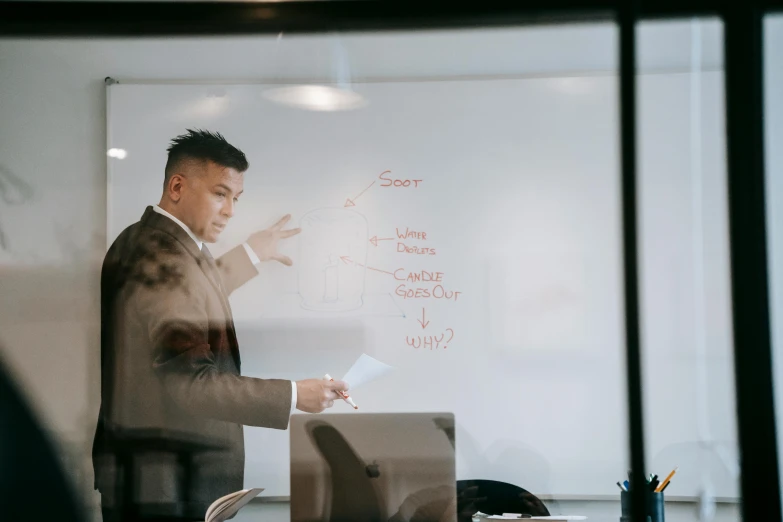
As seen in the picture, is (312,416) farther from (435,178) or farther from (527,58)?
(527,58)

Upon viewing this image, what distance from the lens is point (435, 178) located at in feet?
6.63

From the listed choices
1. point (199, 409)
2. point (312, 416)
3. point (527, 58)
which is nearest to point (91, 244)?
point (199, 409)

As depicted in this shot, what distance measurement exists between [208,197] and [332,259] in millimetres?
433

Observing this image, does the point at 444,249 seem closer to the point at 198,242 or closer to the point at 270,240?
the point at 270,240

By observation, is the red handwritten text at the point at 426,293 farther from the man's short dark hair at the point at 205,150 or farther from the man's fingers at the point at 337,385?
the man's short dark hair at the point at 205,150

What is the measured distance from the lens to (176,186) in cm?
204

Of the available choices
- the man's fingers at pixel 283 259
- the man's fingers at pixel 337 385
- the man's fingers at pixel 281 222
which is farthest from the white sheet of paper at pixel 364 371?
the man's fingers at pixel 281 222

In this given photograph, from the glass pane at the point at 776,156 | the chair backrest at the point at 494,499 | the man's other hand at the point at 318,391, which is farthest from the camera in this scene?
the man's other hand at the point at 318,391

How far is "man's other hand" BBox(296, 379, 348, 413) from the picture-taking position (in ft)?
6.43

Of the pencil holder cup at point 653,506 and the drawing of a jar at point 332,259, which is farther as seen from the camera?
the drawing of a jar at point 332,259

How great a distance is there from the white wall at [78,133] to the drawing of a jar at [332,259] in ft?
1.43

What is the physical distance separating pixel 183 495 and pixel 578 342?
1.23 metres

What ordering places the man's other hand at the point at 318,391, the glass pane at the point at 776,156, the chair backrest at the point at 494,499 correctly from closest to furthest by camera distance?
the glass pane at the point at 776,156
the chair backrest at the point at 494,499
the man's other hand at the point at 318,391

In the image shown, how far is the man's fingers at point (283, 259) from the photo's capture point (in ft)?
6.63
